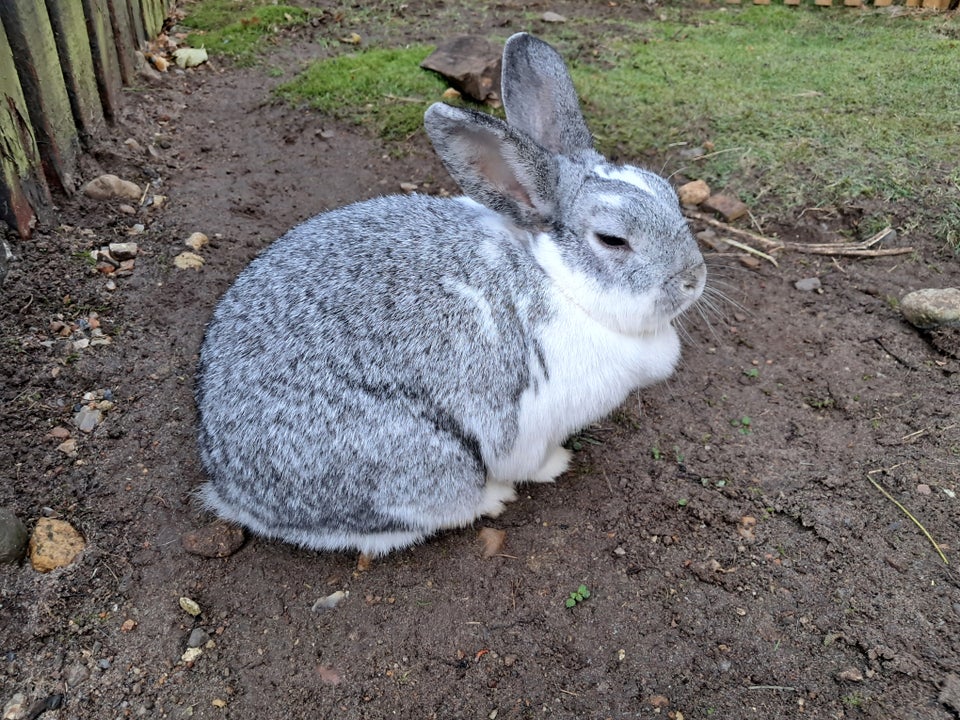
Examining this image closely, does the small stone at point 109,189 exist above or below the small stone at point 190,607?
above

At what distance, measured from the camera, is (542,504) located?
3.65 m

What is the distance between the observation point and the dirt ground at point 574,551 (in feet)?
9.34

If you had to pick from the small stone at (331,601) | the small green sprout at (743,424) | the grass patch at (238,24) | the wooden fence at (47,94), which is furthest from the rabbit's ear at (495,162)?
the grass patch at (238,24)

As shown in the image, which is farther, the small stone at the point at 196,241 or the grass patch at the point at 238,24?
the grass patch at the point at 238,24

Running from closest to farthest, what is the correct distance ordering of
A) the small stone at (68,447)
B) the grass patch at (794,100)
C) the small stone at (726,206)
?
the small stone at (68,447) → the small stone at (726,206) → the grass patch at (794,100)

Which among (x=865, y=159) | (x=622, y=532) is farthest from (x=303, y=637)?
(x=865, y=159)

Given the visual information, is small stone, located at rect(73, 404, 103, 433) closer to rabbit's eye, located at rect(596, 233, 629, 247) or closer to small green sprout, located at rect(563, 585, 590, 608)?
small green sprout, located at rect(563, 585, 590, 608)

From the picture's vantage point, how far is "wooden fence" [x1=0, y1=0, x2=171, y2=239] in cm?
422

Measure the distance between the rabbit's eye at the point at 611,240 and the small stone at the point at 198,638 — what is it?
2.25m

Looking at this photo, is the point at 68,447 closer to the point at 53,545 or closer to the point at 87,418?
the point at 87,418

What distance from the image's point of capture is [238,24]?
24.8ft

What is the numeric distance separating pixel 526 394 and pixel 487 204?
0.81 metres

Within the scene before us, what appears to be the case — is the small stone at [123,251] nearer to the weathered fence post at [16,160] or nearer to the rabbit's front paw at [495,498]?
the weathered fence post at [16,160]

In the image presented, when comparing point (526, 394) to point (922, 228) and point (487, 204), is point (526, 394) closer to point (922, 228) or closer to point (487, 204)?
point (487, 204)
